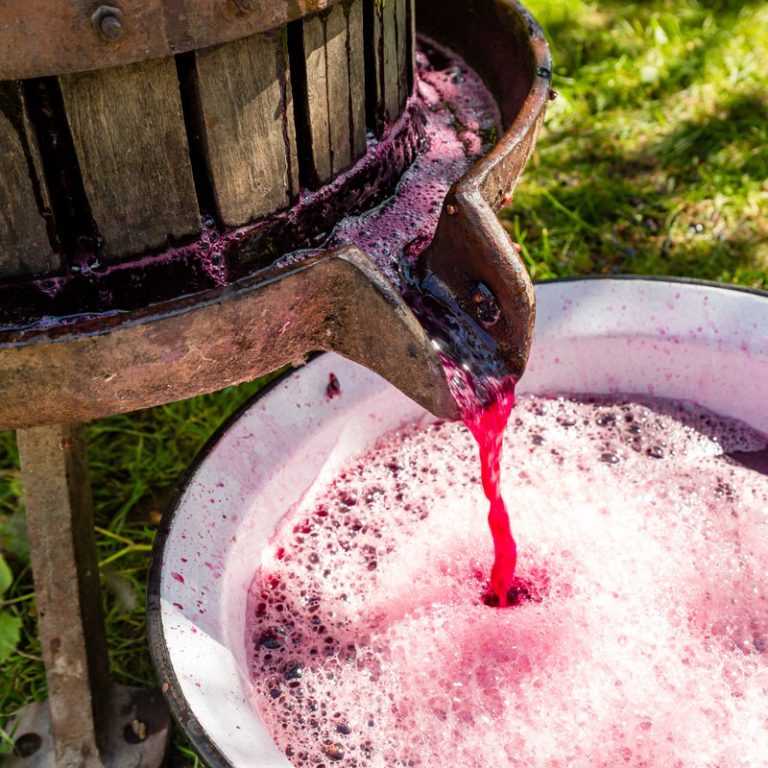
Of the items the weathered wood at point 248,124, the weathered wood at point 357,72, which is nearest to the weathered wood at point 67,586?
the weathered wood at point 248,124

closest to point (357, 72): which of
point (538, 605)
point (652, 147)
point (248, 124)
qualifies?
point (248, 124)

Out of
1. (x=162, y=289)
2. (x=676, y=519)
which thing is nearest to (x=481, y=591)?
(x=676, y=519)

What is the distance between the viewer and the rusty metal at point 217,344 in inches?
50.4

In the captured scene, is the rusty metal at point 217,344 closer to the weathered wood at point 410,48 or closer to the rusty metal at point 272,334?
the rusty metal at point 272,334

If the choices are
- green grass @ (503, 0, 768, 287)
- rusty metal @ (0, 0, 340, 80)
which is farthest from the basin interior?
green grass @ (503, 0, 768, 287)

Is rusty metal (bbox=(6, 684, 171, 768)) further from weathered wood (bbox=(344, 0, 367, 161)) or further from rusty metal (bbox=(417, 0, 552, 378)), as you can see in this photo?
weathered wood (bbox=(344, 0, 367, 161))

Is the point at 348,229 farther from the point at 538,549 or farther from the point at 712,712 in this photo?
the point at 712,712

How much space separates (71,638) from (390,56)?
125 cm

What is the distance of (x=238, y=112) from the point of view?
1392 mm

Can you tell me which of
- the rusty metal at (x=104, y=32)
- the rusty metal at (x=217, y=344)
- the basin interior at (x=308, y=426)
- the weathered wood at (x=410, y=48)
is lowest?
the basin interior at (x=308, y=426)

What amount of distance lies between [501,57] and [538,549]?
1024 mm

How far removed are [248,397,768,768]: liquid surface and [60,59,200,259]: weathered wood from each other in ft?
2.56

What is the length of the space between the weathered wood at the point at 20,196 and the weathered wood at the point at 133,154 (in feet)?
0.19

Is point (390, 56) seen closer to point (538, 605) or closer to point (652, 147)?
point (538, 605)
